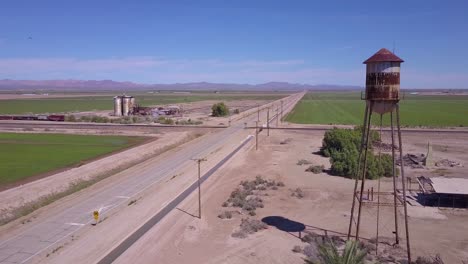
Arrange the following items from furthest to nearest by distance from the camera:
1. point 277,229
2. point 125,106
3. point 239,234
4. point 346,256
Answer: point 125,106
point 277,229
point 239,234
point 346,256

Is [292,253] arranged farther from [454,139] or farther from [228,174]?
[454,139]

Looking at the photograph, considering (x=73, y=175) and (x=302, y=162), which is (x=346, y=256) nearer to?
(x=73, y=175)

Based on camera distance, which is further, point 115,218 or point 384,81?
point 115,218

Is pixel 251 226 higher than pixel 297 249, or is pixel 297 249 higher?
pixel 251 226

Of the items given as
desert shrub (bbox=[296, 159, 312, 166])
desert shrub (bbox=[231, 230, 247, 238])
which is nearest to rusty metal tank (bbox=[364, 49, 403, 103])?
desert shrub (bbox=[231, 230, 247, 238])

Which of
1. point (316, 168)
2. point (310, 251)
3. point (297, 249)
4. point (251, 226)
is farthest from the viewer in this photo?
point (316, 168)

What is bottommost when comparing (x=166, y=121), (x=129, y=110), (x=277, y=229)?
(x=277, y=229)

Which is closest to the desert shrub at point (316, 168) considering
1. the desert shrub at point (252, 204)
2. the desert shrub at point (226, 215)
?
the desert shrub at point (252, 204)

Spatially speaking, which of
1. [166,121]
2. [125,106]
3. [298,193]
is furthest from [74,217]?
[125,106]
